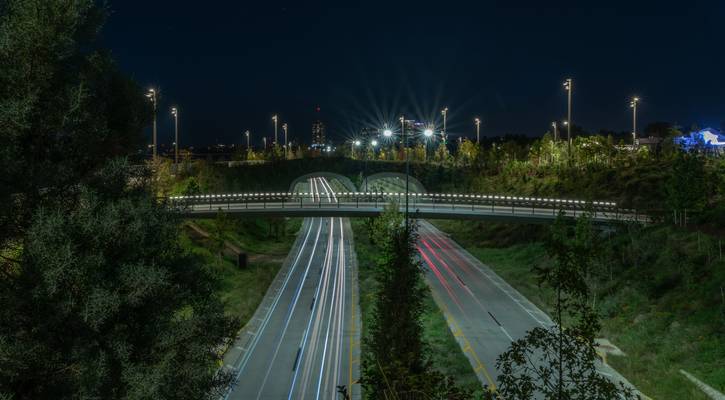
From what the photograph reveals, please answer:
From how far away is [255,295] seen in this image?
3803 cm

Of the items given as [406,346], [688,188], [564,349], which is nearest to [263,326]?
[406,346]

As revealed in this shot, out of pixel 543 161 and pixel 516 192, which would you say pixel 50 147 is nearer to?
pixel 516 192

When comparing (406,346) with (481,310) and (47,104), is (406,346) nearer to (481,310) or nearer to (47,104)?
(47,104)

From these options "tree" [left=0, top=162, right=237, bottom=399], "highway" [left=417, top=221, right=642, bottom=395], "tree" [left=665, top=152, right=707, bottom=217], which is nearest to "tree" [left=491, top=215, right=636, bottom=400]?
"tree" [left=0, top=162, right=237, bottom=399]

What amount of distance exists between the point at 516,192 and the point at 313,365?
54525mm

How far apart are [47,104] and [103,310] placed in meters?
3.53

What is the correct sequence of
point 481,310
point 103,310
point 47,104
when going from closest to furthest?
point 103,310, point 47,104, point 481,310

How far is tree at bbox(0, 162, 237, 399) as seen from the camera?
847 cm

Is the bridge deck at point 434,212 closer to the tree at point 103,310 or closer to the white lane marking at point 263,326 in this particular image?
the white lane marking at point 263,326

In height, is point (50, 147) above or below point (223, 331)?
above

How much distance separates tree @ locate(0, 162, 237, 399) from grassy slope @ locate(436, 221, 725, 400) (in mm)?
18170

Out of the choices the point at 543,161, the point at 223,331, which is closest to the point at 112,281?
Answer: the point at 223,331

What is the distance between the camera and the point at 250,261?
51.4 meters

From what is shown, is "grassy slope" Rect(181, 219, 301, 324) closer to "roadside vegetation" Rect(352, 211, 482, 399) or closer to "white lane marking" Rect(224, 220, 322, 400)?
"white lane marking" Rect(224, 220, 322, 400)
